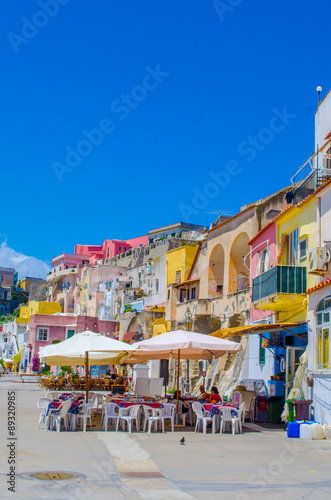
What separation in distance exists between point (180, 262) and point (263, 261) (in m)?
26.6

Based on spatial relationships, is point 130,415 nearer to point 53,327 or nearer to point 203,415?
point 203,415

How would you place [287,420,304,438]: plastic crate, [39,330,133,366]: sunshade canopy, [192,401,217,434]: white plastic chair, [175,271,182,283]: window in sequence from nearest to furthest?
[287,420,304,438]: plastic crate
[192,401,217,434]: white plastic chair
[39,330,133,366]: sunshade canopy
[175,271,182,283]: window

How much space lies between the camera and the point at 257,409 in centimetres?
1848

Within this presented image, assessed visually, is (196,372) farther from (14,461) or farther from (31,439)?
(14,461)

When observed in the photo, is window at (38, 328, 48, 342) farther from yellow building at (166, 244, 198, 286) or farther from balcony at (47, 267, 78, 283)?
balcony at (47, 267, 78, 283)

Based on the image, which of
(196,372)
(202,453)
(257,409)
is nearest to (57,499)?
(202,453)

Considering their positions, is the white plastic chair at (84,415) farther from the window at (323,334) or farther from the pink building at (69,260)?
the pink building at (69,260)

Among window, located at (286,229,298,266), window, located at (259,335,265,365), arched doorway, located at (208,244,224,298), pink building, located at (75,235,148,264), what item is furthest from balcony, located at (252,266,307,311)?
pink building, located at (75,235,148,264)

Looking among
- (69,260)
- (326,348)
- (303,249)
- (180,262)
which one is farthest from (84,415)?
(69,260)

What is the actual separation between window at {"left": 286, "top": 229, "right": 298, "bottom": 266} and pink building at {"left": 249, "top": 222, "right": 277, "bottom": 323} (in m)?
0.83

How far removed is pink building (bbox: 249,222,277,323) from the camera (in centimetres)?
2148

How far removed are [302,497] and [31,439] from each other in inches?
278

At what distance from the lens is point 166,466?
9.91m

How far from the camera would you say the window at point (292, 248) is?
19.3 metres
